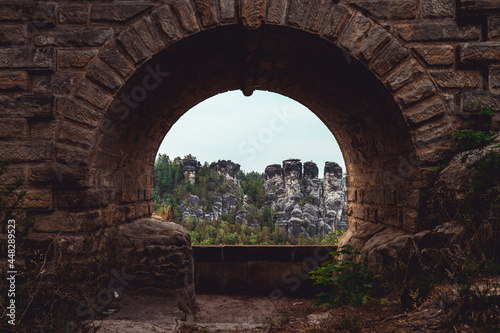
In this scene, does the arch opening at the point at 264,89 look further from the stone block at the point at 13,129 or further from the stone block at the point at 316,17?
the stone block at the point at 13,129

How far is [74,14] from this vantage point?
3.53m

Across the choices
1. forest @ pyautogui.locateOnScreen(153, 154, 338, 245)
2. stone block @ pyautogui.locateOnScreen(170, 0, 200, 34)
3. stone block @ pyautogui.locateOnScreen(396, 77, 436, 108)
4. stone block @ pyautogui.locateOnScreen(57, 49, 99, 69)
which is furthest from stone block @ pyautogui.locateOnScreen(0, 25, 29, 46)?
forest @ pyautogui.locateOnScreen(153, 154, 338, 245)

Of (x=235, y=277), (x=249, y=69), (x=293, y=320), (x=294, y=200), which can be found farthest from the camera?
(x=294, y=200)

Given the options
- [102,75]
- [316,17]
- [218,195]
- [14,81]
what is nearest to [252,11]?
[316,17]

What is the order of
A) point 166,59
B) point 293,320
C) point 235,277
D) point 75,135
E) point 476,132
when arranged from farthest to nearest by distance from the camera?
1. point 235,277
2. point 166,59
3. point 75,135
4. point 476,132
5. point 293,320

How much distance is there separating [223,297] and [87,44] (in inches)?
183

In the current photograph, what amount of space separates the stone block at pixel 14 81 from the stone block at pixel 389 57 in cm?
371

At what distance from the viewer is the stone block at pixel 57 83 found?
3.47 metres

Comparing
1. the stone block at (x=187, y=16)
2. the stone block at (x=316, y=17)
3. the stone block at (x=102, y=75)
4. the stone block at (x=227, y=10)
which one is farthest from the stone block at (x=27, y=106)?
the stone block at (x=316, y=17)

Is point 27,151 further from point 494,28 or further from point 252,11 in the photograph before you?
point 494,28

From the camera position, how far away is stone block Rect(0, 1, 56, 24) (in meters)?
3.52

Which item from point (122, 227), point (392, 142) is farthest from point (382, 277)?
point (122, 227)

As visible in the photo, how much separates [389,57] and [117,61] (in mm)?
2886

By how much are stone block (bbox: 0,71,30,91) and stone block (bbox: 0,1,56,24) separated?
22.2 inches
